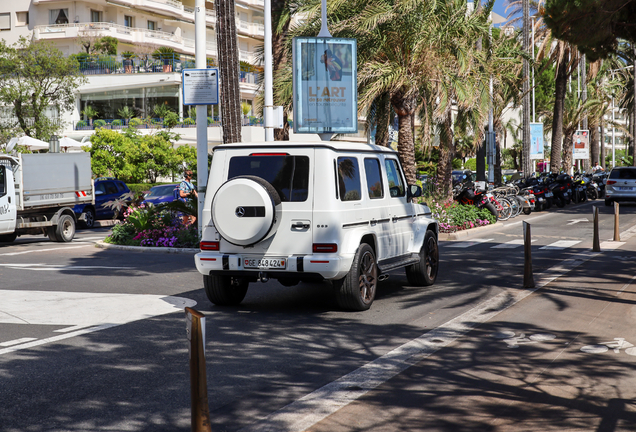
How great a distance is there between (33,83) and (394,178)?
101ft

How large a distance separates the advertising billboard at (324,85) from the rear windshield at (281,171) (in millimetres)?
7937

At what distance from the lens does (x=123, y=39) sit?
56.8m

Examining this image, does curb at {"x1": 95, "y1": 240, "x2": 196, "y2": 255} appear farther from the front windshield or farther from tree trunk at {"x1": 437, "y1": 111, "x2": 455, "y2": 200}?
tree trunk at {"x1": 437, "y1": 111, "x2": 455, "y2": 200}

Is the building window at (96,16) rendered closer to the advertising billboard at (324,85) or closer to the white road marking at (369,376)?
the advertising billboard at (324,85)

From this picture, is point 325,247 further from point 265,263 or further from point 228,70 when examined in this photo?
point 228,70

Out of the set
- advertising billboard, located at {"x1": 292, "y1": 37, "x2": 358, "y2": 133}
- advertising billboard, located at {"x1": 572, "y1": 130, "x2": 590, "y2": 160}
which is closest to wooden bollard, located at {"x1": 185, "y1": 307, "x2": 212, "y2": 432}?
advertising billboard, located at {"x1": 292, "y1": 37, "x2": 358, "y2": 133}

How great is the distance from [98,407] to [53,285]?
6687 millimetres

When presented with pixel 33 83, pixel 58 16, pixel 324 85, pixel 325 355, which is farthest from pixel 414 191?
pixel 58 16

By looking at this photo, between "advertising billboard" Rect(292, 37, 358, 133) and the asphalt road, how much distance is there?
19.0ft

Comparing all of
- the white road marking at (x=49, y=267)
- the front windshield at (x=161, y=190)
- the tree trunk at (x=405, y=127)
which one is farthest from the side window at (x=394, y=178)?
the front windshield at (x=161, y=190)

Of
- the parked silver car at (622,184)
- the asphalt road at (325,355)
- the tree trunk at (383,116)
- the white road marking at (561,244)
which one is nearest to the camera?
the asphalt road at (325,355)

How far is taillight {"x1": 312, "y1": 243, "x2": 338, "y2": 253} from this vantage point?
8.29 m

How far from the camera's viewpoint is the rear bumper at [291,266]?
8.30 metres

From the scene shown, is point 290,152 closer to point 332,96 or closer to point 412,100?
point 332,96
